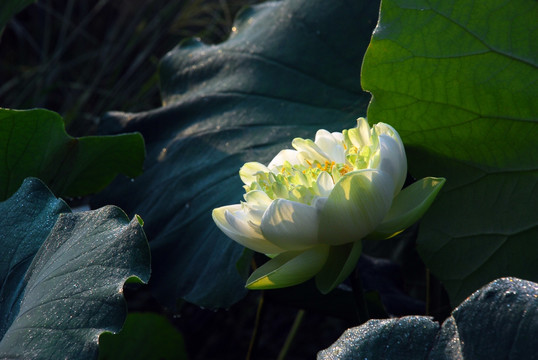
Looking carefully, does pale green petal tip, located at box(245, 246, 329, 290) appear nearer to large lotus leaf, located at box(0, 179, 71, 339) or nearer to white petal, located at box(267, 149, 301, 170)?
white petal, located at box(267, 149, 301, 170)

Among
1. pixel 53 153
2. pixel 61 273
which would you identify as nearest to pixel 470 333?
pixel 61 273

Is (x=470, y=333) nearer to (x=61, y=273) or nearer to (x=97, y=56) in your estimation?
(x=61, y=273)

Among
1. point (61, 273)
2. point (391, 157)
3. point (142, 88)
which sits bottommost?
point (142, 88)

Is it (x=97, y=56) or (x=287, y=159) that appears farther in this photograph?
(x=97, y=56)

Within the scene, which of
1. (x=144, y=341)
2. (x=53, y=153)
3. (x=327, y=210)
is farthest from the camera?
(x=144, y=341)

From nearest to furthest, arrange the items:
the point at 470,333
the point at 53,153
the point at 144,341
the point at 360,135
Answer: the point at 470,333, the point at 360,135, the point at 53,153, the point at 144,341

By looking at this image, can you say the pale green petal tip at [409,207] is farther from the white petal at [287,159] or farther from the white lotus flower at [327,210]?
the white petal at [287,159]
